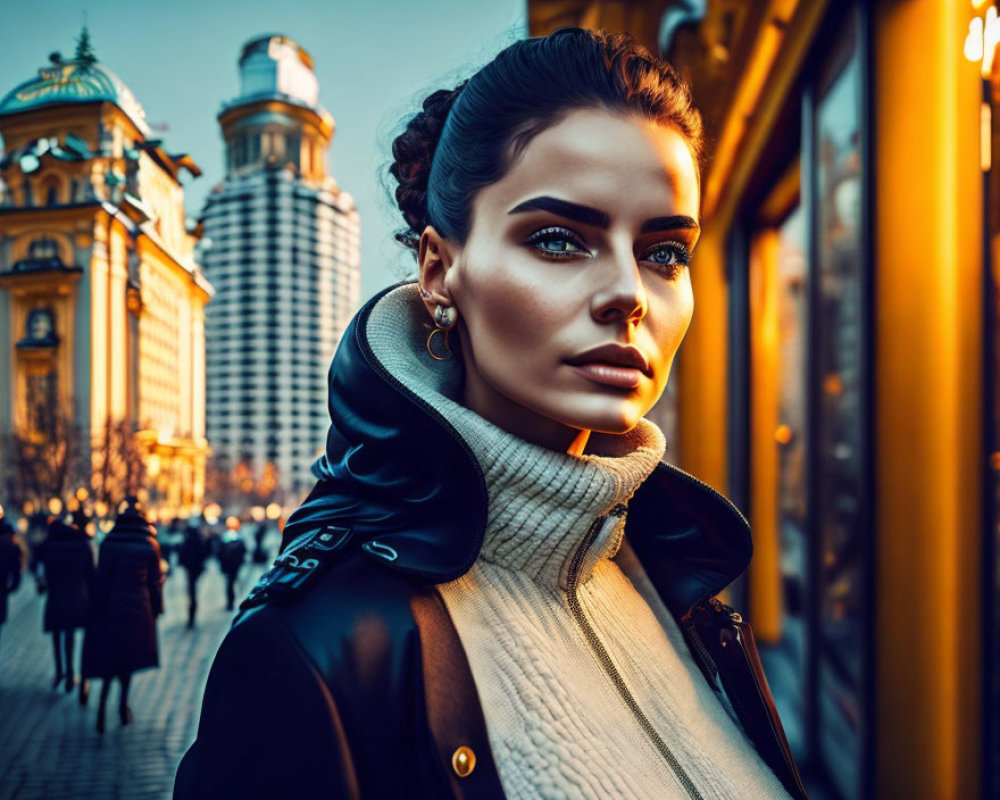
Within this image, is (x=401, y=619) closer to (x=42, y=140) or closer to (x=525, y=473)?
(x=525, y=473)

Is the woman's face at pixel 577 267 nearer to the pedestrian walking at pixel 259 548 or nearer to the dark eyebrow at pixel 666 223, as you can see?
the dark eyebrow at pixel 666 223

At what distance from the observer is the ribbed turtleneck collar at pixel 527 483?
3.52 ft

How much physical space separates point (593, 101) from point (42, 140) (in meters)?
1.18

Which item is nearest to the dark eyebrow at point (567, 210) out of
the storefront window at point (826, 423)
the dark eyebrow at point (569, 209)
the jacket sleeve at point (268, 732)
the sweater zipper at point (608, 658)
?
the dark eyebrow at point (569, 209)

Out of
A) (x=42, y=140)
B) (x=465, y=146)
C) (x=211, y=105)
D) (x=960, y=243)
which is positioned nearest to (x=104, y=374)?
(x=42, y=140)

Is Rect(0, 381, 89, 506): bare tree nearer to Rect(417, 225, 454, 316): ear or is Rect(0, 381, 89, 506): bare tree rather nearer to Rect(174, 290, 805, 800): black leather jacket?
Rect(174, 290, 805, 800): black leather jacket

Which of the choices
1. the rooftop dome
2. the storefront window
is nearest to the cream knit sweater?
the rooftop dome

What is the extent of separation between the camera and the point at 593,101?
1.05 meters

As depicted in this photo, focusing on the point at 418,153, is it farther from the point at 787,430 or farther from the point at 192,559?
the point at 787,430

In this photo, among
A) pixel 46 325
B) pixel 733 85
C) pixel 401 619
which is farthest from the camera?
pixel 733 85

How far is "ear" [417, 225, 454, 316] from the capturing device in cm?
113

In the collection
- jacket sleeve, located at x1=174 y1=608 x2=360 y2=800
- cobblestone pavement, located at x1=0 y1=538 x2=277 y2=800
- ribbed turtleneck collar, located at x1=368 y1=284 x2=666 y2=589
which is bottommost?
cobblestone pavement, located at x1=0 y1=538 x2=277 y2=800

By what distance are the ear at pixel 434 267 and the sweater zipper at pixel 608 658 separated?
1.41ft

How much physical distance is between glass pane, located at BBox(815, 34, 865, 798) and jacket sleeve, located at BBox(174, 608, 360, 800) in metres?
2.71
